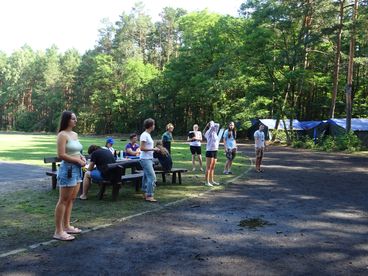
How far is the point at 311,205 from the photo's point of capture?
8633mm

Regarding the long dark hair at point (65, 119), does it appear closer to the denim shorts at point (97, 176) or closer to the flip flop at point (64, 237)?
the flip flop at point (64, 237)

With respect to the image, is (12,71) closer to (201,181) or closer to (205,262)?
(201,181)

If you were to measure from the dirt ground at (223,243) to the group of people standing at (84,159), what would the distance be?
0.47 metres

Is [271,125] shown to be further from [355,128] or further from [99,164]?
[99,164]

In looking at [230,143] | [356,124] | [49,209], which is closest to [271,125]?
[356,124]

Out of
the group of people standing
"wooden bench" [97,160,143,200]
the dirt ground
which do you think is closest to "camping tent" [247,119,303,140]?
the group of people standing

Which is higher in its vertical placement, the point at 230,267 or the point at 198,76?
the point at 198,76

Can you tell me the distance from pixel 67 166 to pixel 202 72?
43204mm

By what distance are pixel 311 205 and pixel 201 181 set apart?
4.17 metres

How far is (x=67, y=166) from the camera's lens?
5703 mm

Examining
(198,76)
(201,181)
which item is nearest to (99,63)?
(198,76)

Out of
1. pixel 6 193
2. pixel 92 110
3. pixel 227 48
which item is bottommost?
pixel 6 193

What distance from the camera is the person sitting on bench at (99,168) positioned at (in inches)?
336

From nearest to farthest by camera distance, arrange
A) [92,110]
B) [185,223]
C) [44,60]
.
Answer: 1. [185,223]
2. [92,110]
3. [44,60]
